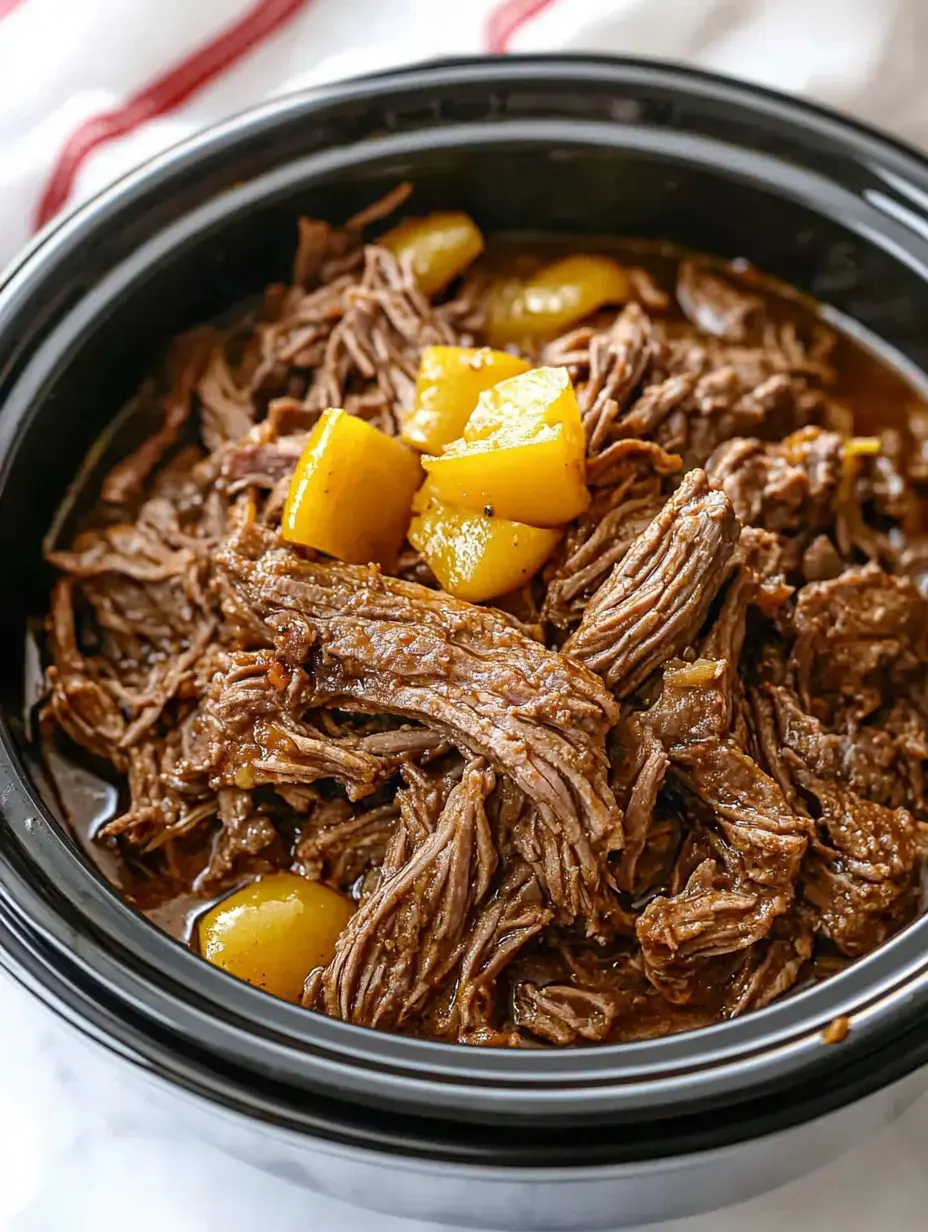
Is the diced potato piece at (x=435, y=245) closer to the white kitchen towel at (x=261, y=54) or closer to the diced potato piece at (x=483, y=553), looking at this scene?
the white kitchen towel at (x=261, y=54)

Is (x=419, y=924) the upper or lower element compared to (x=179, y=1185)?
upper

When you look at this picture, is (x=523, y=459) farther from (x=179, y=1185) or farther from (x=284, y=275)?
(x=179, y=1185)

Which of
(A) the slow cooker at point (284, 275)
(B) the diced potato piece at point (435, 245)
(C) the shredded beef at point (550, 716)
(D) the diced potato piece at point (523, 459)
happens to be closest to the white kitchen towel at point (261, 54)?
(A) the slow cooker at point (284, 275)

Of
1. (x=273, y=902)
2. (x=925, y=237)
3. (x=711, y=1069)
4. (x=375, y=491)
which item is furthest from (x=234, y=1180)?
(x=925, y=237)

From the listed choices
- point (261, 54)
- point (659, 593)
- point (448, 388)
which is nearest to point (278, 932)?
point (659, 593)

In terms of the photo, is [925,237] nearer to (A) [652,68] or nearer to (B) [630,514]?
(A) [652,68]
